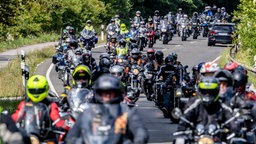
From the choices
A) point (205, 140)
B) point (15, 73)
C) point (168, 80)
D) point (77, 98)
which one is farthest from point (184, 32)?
point (205, 140)

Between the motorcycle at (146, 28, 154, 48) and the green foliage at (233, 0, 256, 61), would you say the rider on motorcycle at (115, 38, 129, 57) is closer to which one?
the green foliage at (233, 0, 256, 61)

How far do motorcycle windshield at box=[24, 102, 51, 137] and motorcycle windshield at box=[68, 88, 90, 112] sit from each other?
2503 millimetres

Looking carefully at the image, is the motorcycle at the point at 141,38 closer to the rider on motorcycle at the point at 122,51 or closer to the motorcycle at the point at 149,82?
the rider on motorcycle at the point at 122,51

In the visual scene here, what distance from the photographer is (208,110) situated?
39.9 feet

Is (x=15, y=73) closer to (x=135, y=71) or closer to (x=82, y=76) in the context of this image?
(x=135, y=71)

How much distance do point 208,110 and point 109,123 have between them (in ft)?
8.30

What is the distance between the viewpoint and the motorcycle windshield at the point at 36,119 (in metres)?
12.1

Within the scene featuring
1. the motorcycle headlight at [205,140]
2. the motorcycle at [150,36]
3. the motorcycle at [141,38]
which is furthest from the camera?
the motorcycle at [150,36]

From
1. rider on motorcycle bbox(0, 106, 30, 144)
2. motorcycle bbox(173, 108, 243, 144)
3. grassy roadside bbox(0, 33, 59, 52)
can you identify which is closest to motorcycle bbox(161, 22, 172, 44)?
grassy roadside bbox(0, 33, 59, 52)

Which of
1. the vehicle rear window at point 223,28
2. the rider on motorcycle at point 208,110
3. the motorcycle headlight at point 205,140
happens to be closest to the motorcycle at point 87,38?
the vehicle rear window at point 223,28

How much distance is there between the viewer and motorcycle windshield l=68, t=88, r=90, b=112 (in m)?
14.9

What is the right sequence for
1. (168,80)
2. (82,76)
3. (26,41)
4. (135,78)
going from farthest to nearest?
(26,41) → (135,78) → (168,80) → (82,76)

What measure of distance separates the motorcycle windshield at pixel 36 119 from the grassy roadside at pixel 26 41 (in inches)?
1651

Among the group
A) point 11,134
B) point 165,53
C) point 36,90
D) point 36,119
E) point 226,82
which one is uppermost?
point 36,90
